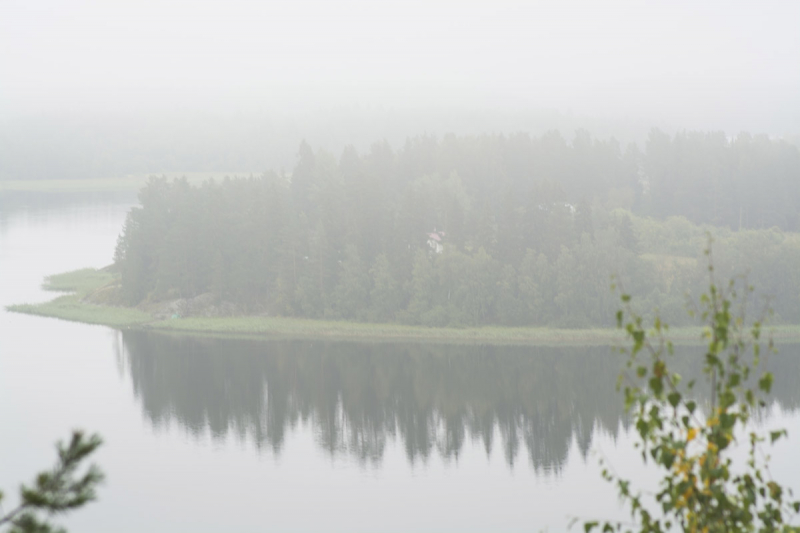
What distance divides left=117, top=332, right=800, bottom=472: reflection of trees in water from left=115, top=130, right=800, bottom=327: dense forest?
4991 millimetres

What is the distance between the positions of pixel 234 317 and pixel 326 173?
14635 mm

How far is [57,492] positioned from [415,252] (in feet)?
179

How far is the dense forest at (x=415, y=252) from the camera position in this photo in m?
55.8

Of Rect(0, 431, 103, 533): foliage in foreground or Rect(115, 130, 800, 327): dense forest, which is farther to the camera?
Rect(115, 130, 800, 327): dense forest

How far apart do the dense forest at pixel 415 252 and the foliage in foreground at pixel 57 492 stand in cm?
4962

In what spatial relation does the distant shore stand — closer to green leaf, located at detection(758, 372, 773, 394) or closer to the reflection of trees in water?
the reflection of trees in water

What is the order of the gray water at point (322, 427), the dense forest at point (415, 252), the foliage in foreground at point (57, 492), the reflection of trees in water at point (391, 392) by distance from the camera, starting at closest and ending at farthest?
the foliage in foreground at point (57, 492), the gray water at point (322, 427), the reflection of trees in water at point (391, 392), the dense forest at point (415, 252)

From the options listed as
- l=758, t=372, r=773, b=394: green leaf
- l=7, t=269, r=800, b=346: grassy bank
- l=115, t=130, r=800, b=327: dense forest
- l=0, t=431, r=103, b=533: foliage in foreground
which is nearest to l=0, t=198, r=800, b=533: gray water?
A: l=7, t=269, r=800, b=346: grassy bank

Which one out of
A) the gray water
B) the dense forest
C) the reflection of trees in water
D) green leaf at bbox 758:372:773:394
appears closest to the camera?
green leaf at bbox 758:372:773:394

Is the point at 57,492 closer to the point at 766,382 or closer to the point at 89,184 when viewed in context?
the point at 766,382

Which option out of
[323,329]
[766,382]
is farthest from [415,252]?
[766,382]

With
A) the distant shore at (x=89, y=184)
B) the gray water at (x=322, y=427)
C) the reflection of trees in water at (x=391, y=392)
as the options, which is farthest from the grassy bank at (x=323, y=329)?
the distant shore at (x=89, y=184)

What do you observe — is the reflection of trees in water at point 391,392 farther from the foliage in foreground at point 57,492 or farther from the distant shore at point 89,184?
the distant shore at point 89,184

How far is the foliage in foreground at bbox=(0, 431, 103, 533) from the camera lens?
19.2ft
